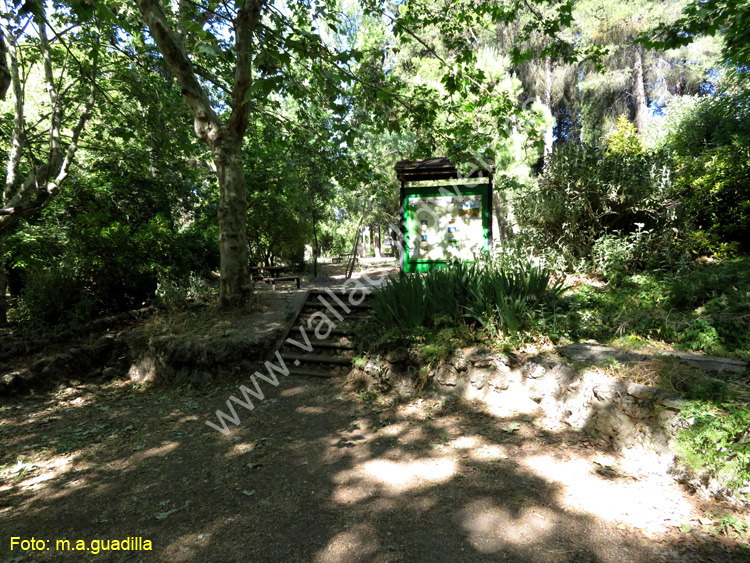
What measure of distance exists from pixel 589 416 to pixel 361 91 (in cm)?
571

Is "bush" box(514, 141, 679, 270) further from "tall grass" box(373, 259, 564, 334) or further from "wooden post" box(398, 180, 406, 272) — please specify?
"wooden post" box(398, 180, 406, 272)

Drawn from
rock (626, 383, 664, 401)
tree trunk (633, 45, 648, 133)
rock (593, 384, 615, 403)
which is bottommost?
rock (593, 384, 615, 403)

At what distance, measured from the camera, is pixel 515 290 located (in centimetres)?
422

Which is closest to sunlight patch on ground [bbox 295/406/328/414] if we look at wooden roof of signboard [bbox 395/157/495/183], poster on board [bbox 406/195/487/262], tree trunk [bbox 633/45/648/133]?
poster on board [bbox 406/195/487/262]

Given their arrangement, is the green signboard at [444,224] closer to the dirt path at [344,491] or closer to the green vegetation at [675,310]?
the green vegetation at [675,310]

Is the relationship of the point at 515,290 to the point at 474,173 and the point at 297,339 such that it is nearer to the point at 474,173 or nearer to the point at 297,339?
the point at 297,339

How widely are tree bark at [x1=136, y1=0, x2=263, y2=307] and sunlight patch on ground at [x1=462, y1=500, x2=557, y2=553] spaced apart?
16.1 feet

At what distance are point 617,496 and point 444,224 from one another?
4.77m

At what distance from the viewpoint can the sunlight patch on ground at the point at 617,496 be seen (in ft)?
6.90

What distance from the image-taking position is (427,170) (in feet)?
21.8

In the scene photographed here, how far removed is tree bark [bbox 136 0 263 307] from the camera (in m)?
5.04

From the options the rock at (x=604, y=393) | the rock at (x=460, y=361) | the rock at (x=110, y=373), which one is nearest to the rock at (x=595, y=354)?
the rock at (x=604, y=393)

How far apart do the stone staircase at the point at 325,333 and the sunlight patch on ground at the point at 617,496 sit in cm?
279

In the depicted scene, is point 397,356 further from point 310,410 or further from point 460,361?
point 310,410
